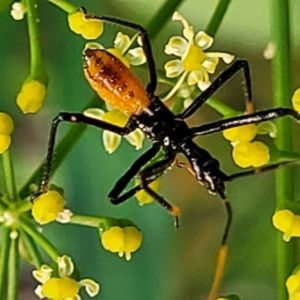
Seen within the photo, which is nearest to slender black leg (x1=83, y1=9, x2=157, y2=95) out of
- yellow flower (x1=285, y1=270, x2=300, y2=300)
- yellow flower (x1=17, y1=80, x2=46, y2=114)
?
yellow flower (x1=17, y1=80, x2=46, y2=114)

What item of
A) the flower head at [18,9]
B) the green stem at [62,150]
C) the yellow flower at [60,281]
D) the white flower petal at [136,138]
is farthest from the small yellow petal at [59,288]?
the flower head at [18,9]

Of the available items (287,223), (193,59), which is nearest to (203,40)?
(193,59)

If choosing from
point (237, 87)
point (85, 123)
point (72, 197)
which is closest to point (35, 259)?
point (85, 123)

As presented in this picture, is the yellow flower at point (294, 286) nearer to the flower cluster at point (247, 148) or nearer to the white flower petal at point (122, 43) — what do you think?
the flower cluster at point (247, 148)

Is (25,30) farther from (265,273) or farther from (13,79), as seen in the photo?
(265,273)

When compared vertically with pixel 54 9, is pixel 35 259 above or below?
below

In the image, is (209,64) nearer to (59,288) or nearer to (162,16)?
(162,16)

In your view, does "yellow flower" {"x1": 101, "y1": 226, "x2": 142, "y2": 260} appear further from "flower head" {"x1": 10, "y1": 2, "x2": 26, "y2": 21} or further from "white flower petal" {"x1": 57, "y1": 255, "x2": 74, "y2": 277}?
"flower head" {"x1": 10, "y1": 2, "x2": 26, "y2": 21}
